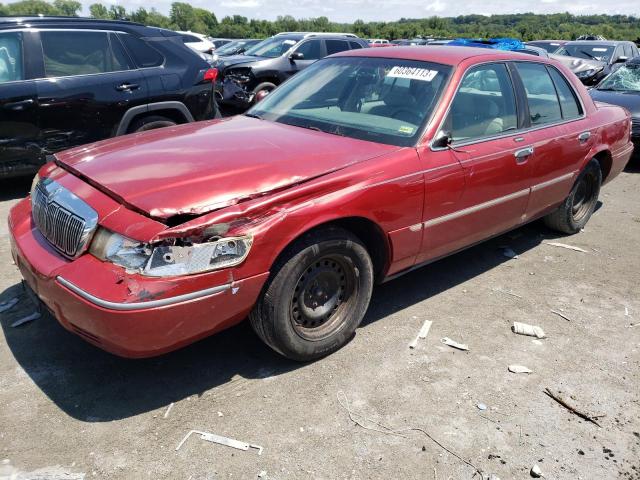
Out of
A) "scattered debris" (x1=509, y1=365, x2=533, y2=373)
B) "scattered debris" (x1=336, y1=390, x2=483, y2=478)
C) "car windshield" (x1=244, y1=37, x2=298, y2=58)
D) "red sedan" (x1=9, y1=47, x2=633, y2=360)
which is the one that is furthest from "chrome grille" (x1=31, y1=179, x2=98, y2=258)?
"car windshield" (x1=244, y1=37, x2=298, y2=58)

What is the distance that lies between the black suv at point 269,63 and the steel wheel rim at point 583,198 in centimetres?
→ 604

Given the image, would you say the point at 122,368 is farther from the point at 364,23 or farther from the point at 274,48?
the point at 364,23

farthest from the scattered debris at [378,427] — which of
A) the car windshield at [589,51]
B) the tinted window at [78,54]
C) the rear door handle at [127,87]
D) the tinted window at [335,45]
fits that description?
the car windshield at [589,51]

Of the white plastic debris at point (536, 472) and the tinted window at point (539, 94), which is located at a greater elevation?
the tinted window at point (539, 94)

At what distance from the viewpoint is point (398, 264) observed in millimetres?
3545

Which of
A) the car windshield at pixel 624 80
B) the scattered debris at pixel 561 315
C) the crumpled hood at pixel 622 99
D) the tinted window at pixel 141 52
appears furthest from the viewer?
the car windshield at pixel 624 80

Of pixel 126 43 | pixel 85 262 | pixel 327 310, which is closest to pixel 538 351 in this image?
pixel 327 310

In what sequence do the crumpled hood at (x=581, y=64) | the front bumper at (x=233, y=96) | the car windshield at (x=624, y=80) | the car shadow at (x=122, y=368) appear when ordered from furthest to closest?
the crumpled hood at (x=581, y=64)
the front bumper at (x=233, y=96)
the car windshield at (x=624, y=80)
the car shadow at (x=122, y=368)

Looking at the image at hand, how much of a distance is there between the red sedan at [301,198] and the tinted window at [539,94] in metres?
0.02

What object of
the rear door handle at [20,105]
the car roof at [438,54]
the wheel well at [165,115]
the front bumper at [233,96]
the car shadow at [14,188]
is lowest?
the car shadow at [14,188]

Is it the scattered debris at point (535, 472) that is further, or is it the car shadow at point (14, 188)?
the car shadow at point (14, 188)

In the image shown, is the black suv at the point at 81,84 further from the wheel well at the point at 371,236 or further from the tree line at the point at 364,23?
the tree line at the point at 364,23

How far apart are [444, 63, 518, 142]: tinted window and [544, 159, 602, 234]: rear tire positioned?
143 cm

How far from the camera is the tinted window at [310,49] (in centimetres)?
1212
